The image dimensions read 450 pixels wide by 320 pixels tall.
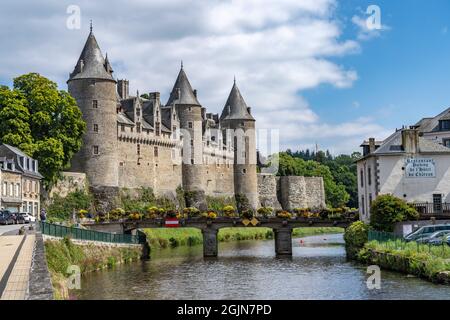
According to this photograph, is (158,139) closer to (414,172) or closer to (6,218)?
(6,218)

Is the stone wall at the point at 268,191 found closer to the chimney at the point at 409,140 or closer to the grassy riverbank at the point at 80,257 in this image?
the grassy riverbank at the point at 80,257

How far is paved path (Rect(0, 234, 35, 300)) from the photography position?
1145 centimetres

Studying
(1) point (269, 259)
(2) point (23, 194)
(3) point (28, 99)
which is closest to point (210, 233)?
(1) point (269, 259)

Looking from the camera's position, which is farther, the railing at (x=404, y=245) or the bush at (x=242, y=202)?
the bush at (x=242, y=202)

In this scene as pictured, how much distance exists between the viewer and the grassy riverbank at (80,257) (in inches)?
958

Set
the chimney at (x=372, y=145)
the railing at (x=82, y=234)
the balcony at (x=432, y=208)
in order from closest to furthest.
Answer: the railing at (x=82, y=234) → the balcony at (x=432, y=208) → the chimney at (x=372, y=145)

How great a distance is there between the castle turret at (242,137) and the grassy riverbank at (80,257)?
1388 inches

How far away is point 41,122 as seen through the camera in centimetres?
4575

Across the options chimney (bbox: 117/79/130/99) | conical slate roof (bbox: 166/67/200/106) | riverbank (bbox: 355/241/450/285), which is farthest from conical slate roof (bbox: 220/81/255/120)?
riverbank (bbox: 355/241/450/285)

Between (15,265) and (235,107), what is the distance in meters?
61.9

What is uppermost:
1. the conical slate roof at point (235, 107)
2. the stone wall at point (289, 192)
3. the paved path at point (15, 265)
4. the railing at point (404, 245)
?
the conical slate roof at point (235, 107)

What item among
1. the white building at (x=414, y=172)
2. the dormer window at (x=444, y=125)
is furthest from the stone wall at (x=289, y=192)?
the white building at (x=414, y=172)

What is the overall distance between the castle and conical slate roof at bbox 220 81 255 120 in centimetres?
12

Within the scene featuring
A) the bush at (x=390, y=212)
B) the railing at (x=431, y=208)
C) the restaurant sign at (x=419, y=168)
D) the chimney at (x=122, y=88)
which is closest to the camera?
the bush at (x=390, y=212)
